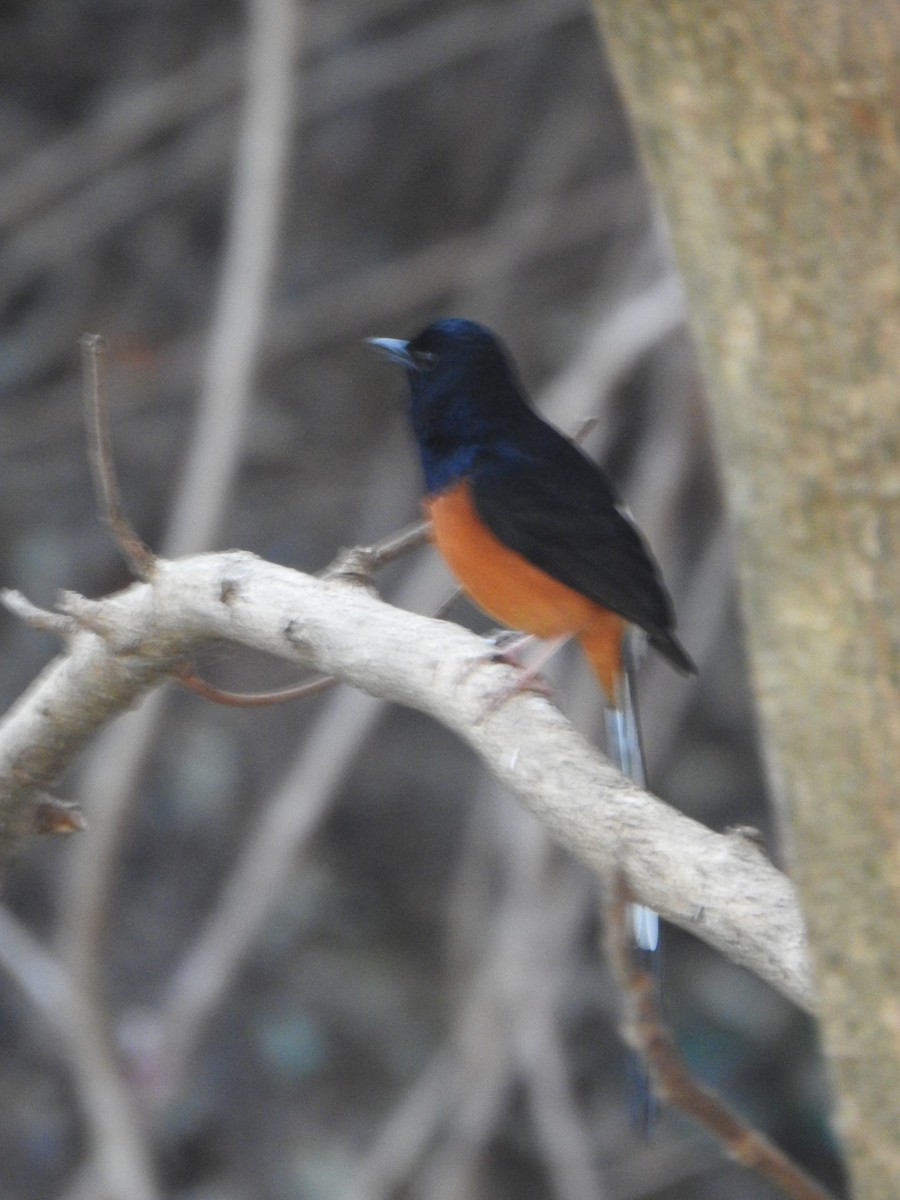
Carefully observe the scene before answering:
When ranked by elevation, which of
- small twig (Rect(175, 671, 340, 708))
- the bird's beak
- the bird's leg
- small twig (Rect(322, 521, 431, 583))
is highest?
the bird's beak

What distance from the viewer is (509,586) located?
8.89 feet

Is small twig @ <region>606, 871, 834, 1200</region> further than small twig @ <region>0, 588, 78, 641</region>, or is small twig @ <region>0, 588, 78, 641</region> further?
small twig @ <region>0, 588, 78, 641</region>

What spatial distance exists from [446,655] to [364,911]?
4.23m

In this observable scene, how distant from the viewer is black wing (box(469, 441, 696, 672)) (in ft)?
8.57

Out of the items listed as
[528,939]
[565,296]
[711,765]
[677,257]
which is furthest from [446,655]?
[565,296]

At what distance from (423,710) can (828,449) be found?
722mm

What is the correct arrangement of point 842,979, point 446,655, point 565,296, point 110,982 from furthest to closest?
point 565,296, point 110,982, point 446,655, point 842,979

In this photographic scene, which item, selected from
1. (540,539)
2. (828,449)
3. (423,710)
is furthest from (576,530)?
(828,449)

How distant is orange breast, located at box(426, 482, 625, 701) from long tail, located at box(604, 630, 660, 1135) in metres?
0.04

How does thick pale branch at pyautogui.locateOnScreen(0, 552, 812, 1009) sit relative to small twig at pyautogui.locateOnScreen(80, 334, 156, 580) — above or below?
below

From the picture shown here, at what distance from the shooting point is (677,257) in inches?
50.6

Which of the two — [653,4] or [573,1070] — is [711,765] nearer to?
[573,1070]

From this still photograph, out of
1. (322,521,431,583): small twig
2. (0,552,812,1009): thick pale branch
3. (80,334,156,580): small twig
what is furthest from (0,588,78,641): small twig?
(322,521,431,583): small twig

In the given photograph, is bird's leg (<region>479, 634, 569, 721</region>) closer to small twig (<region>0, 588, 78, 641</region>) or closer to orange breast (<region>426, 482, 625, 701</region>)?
orange breast (<region>426, 482, 625, 701</region>)
